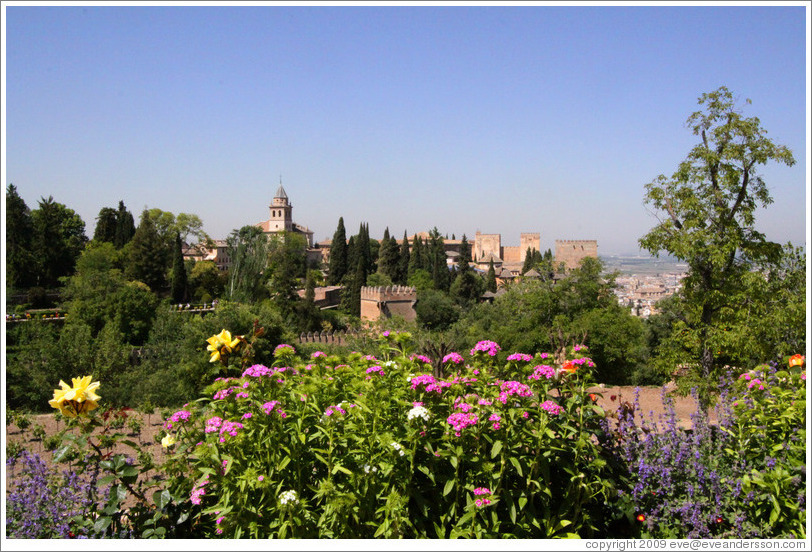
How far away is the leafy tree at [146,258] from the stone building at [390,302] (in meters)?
11.8

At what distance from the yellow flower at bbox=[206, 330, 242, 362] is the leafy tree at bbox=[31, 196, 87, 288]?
3181 centimetres

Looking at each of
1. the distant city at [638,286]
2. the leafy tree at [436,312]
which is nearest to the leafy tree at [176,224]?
the leafy tree at [436,312]

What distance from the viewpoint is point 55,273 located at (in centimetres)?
3178

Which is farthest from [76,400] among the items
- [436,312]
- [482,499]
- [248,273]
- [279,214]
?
[279,214]

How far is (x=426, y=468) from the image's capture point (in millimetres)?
2391

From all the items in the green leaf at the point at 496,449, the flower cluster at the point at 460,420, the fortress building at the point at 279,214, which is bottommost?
the green leaf at the point at 496,449

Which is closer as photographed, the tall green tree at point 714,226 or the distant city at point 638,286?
the tall green tree at point 714,226

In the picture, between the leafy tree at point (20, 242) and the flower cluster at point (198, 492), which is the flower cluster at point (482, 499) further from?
the leafy tree at point (20, 242)

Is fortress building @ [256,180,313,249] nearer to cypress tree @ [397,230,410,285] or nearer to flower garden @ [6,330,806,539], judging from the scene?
cypress tree @ [397,230,410,285]

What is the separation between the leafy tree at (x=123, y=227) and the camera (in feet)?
122

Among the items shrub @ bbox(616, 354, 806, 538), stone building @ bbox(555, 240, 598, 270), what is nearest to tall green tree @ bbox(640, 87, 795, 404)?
shrub @ bbox(616, 354, 806, 538)

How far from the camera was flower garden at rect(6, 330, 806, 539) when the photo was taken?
2441 mm

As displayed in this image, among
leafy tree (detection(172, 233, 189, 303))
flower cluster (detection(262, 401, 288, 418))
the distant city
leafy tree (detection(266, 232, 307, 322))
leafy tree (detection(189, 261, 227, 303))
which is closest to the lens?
flower cluster (detection(262, 401, 288, 418))

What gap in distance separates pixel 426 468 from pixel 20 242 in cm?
3164
